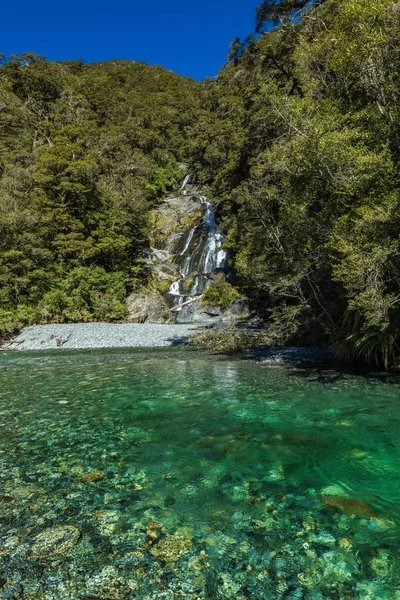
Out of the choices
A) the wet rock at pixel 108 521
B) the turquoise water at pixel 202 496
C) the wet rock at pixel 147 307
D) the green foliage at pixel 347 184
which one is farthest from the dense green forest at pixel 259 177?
the wet rock at pixel 108 521

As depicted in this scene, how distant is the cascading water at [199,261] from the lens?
28469mm

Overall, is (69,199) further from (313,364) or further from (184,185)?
(313,364)

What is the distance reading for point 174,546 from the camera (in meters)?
3.12

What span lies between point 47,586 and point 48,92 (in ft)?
193

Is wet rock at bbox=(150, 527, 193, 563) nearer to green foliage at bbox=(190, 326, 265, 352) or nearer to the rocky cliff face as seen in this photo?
green foliage at bbox=(190, 326, 265, 352)

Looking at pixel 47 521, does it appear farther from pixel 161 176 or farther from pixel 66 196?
pixel 161 176

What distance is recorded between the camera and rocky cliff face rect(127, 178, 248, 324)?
26641 millimetres

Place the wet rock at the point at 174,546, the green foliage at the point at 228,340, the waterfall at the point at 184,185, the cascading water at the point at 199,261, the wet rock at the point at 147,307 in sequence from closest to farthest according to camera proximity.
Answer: the wet rock at the point at 174,546
the green foliage at the point at 228,340
the wet rock at the point at 147,307
the cascading water at the point at 199,261
the waterfall at the point at 184,185

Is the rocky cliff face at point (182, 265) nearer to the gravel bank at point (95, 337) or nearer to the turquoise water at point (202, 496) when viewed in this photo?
the gravel bank at point (95, 337)

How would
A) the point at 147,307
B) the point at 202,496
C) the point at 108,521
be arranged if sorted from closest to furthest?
the point at 108,521 < the point at 202,496 < the point at 147,307

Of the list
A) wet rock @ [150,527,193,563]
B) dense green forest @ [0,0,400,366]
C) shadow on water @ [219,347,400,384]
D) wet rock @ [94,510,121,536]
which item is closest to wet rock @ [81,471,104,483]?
wet rock @ [94,510,121,536]

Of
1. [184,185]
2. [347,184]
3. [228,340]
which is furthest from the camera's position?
[184,185]

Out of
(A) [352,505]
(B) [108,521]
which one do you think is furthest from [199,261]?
(B) [108,521]

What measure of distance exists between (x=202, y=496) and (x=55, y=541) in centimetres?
151
